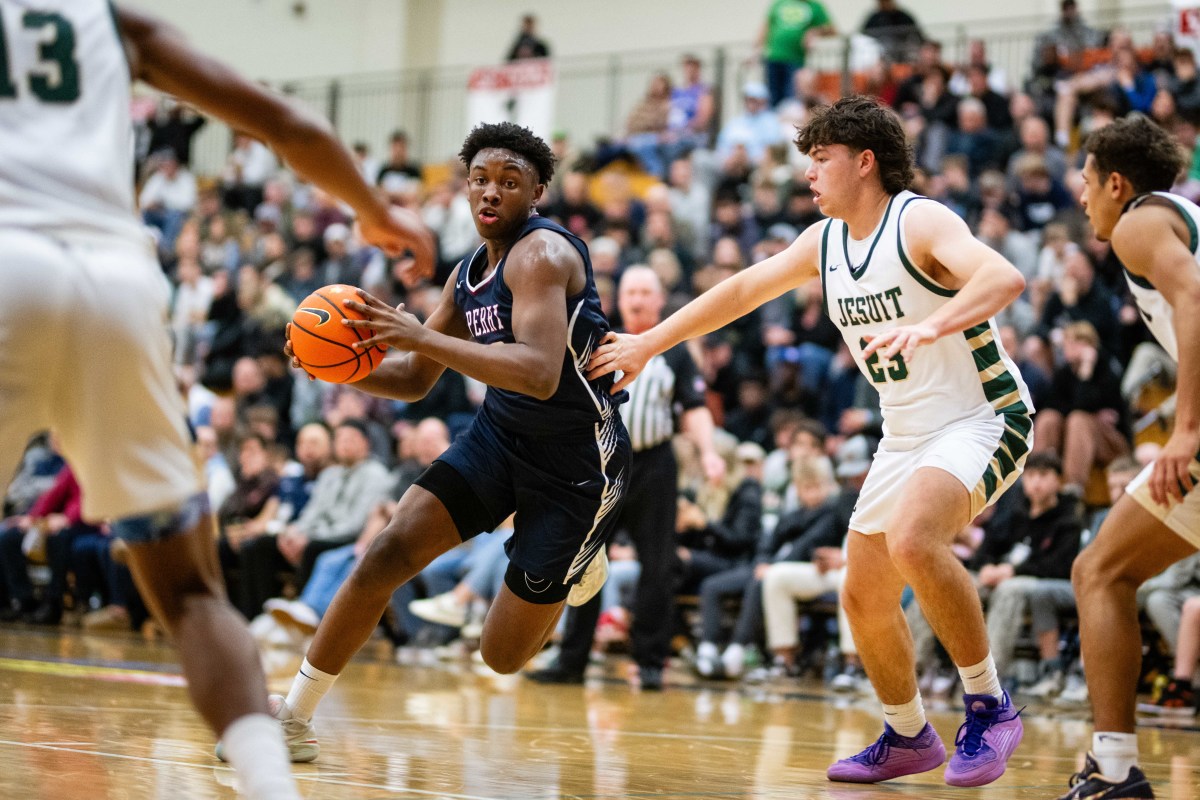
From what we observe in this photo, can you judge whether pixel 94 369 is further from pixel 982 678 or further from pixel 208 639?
pixel 982 678

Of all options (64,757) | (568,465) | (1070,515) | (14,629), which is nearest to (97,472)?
(64,757)

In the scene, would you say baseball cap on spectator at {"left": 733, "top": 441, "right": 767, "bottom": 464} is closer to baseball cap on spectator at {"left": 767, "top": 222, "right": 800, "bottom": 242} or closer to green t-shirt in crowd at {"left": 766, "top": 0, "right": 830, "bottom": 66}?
baseball cap on spectator at {"left": 767, "top": 222, "right": 800, "bottom": 242}

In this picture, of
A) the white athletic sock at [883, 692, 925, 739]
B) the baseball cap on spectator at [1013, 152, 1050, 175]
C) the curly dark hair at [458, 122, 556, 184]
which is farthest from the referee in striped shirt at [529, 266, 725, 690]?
the baseball cap on spectator at [1013, 152, 1050, 175]

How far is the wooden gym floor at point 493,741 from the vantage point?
4199 mm

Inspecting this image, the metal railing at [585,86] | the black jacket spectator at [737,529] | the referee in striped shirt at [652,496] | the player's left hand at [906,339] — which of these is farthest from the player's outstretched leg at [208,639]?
the metal railing at [585,86]

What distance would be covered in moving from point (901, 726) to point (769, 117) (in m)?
11.5

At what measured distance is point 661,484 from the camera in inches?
352

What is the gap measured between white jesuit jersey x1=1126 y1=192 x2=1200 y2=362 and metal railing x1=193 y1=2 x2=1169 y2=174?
41.2 ft

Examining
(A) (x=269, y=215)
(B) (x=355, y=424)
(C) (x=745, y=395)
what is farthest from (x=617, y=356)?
(A) (x=269, y=215)

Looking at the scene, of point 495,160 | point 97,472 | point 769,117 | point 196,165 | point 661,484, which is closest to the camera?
point 97,472

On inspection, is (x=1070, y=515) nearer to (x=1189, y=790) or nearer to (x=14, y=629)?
(x=1189, y=790)

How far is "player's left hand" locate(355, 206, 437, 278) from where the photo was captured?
338cm

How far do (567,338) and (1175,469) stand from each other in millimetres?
1962

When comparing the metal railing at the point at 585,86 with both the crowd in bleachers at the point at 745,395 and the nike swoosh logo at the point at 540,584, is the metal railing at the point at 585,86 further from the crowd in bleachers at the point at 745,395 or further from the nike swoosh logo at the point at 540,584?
the nike swoosh logo at the point at 540,584
